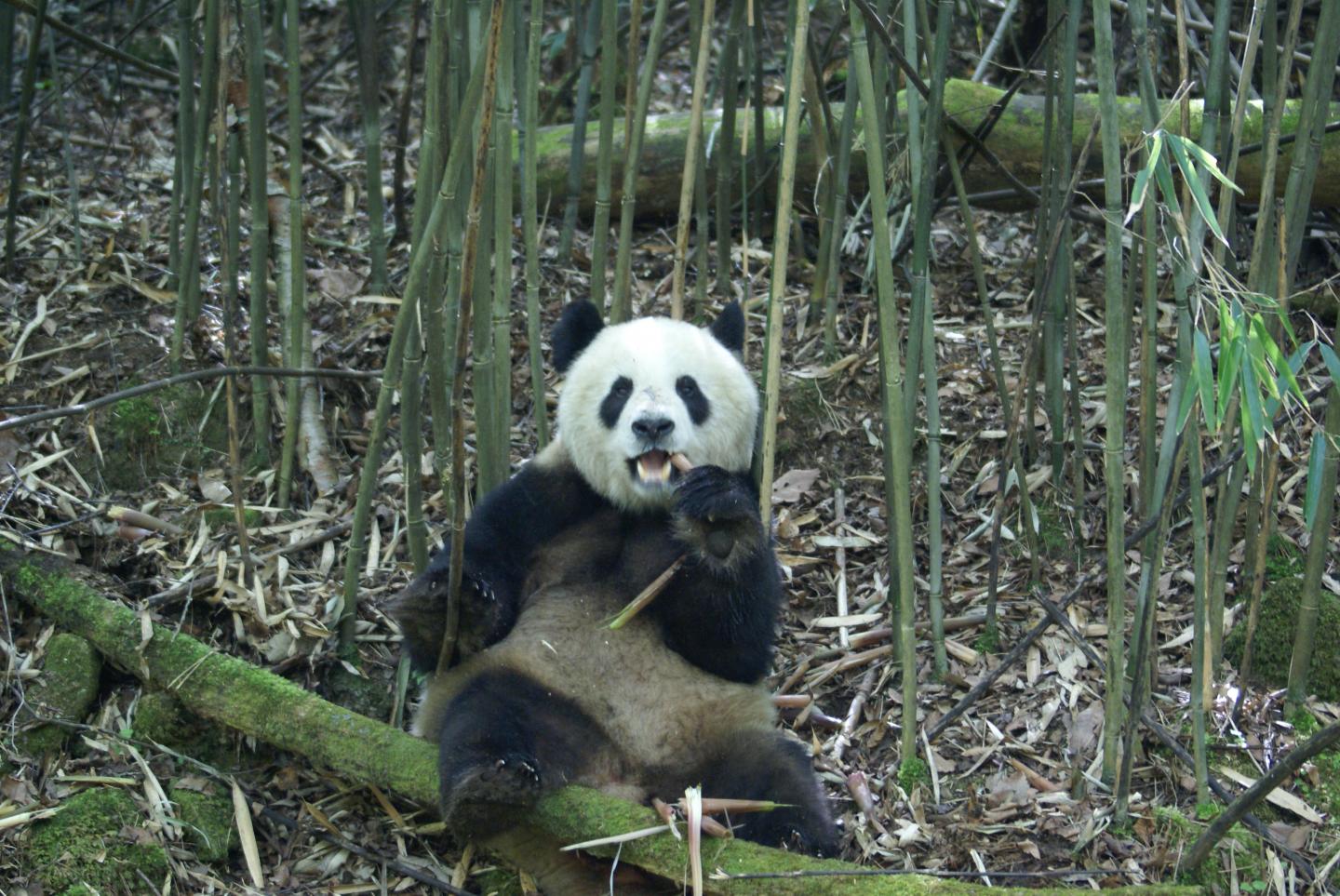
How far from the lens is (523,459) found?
5.80 metres

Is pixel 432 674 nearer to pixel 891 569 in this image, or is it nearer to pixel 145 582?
pixel 145 582

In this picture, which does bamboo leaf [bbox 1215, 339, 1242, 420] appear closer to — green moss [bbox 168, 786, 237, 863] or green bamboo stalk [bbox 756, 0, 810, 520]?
green bamboo stalk [bbox 756, 0, 810, 520]

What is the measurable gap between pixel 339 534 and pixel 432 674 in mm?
1078

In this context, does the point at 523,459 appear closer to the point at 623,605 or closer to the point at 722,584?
the point at 623,605

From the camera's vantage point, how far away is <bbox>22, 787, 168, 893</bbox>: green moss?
3.73 m

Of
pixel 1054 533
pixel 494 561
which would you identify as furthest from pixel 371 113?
pixel 1054 533

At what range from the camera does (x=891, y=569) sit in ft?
15.0

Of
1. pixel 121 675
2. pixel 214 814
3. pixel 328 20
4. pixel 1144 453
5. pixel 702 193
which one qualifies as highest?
pixel 328 20

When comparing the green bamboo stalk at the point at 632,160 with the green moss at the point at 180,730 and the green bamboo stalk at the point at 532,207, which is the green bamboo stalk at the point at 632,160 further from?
the green moss at the point at 180,730

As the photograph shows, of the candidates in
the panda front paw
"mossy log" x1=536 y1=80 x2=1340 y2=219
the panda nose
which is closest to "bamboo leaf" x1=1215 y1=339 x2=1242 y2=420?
the panda front paw

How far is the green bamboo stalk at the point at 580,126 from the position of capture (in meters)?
5.93

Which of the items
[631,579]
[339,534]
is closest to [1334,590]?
[631,579]

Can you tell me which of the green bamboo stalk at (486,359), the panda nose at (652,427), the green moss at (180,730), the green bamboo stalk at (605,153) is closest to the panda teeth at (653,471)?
the panda nose at (652,427)

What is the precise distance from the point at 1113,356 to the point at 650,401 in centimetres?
144
